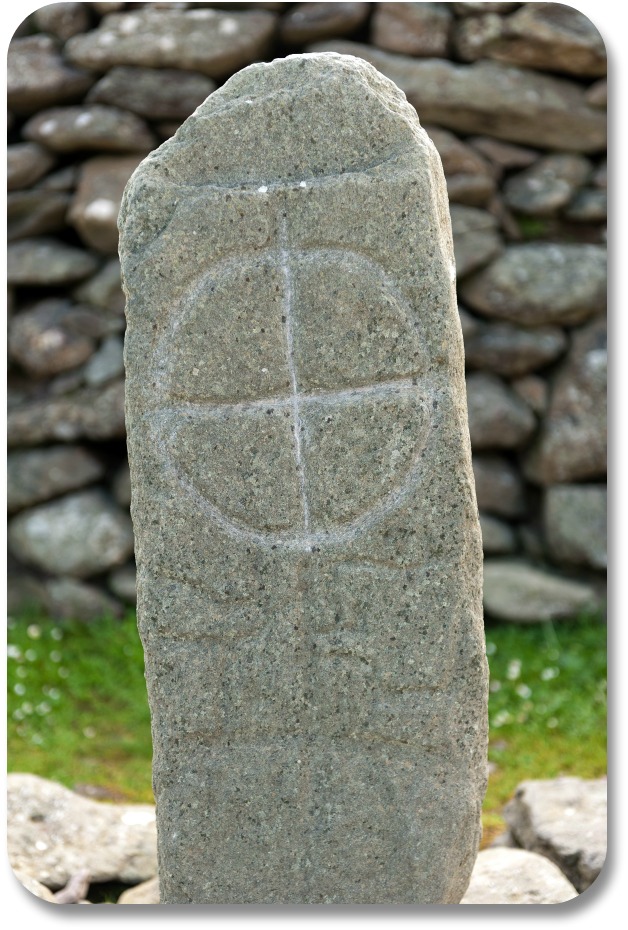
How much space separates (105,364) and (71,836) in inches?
85.9

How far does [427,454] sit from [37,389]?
301 cm

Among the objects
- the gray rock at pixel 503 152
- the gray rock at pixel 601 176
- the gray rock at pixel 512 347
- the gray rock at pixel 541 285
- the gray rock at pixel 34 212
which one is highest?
the gray rock at pixel 503 152

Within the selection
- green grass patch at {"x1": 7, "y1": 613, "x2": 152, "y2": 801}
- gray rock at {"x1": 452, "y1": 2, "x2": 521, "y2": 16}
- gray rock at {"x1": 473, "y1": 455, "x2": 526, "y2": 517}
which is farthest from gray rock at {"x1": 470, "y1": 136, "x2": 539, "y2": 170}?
green grass patch at {"x1": 7, "y1": 613, "x2": 152, "y2": 801}

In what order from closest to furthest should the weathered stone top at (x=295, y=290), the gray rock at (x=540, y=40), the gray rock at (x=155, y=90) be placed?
the weathered stone top at (x=295, y=290) → the gray rock at (x=540, y=40) → the gray rock at (x=155, y=90)

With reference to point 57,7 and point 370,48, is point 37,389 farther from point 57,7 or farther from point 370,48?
point 370,48

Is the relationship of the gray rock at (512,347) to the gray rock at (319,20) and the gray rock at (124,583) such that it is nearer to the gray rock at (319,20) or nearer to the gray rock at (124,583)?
the gray rock at (319,20)

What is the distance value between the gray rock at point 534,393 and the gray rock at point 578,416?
3 centimetres

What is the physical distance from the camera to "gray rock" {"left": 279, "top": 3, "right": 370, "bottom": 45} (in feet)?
14.5

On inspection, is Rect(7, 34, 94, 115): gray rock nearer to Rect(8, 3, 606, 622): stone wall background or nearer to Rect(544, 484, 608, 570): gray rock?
Rect(8, 3, 606, 622): stone wall background

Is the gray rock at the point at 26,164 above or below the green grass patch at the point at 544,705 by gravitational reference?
above

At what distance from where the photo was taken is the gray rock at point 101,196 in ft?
14.9

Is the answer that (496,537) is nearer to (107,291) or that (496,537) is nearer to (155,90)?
(107,291)

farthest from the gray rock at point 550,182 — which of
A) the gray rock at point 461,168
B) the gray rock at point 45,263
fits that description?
the gray rock at point 45,263

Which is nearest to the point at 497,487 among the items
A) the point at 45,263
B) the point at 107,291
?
the point at 107,291
